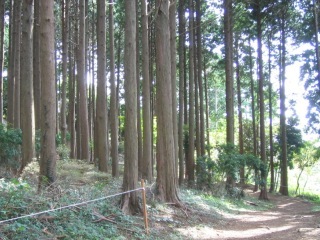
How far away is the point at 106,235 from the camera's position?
6711 millimetres

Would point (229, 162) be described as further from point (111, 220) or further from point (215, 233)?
point (111, 220)

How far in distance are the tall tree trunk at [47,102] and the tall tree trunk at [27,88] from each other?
4.71 m

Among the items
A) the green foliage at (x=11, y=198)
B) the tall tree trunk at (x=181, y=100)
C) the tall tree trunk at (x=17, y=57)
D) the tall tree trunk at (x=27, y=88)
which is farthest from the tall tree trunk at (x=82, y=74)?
the green foliage at (x=11, y=198)

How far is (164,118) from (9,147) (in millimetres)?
6087

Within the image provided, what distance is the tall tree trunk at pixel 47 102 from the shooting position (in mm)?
7562

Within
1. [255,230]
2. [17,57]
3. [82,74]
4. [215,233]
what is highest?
[17,57]

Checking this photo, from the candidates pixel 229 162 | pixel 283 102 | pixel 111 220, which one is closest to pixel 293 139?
pixel 283 102

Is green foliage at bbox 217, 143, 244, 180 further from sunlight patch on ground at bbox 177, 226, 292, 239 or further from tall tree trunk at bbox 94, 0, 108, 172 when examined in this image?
sunlight patch on ground at bbox 177, 226, 292, 239

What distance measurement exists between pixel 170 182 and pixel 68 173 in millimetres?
4711

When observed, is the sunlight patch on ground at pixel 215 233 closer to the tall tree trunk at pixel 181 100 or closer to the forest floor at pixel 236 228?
the forest floor at pixel 236 228

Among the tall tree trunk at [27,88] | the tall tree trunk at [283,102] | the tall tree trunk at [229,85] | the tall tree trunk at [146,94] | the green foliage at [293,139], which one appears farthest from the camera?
the green foliage at [293,139]

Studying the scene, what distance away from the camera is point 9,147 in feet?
42.8

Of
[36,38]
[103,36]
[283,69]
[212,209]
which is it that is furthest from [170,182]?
[283,69]

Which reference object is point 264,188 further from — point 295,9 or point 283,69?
point 295,9
